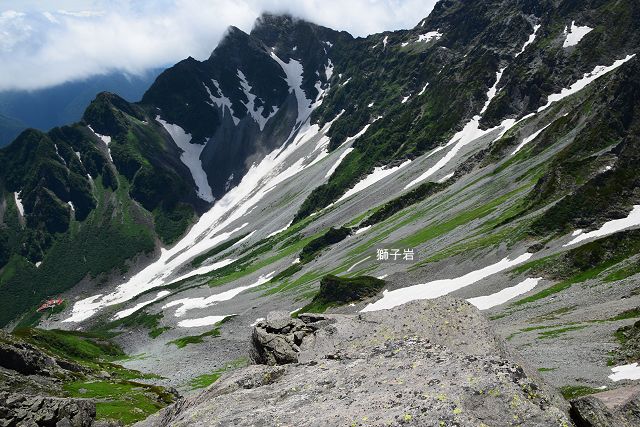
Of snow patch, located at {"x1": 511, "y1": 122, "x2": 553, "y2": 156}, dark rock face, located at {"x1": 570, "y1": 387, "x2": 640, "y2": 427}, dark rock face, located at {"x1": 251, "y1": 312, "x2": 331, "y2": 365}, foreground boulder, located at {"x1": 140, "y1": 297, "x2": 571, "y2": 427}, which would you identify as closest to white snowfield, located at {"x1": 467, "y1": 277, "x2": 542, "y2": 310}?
dark rock face, located at {"x1": 251, "y1": 312, "x2": 331, "y2": 365}

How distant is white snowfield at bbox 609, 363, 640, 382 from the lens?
33.5 m

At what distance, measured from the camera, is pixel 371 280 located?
4407 inches

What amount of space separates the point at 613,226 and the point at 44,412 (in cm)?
9045

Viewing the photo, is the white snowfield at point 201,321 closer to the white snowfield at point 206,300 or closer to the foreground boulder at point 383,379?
the white snowfield at point 206,300

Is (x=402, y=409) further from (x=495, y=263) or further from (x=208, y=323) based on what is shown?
(x=208, y=323)

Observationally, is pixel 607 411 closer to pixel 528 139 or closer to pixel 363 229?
pixel 363 229

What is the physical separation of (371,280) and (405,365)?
97118mm

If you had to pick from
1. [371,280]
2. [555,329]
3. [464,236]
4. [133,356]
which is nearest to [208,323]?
[133,356]

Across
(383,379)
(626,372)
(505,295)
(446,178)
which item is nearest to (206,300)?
(446,178)

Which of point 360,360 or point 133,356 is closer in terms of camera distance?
point 360,360

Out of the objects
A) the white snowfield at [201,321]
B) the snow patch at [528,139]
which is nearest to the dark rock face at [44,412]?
the white snowfield at [201,321]

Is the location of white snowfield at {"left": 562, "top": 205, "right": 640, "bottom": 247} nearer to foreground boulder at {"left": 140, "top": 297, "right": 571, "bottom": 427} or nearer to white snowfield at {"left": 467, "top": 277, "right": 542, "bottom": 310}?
white snowfield at {"left": 467, "top": 277, "right": 542, "bottom": 310}

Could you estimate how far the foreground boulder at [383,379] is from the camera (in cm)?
1265

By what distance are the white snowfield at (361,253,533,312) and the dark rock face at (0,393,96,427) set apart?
2565 inches
